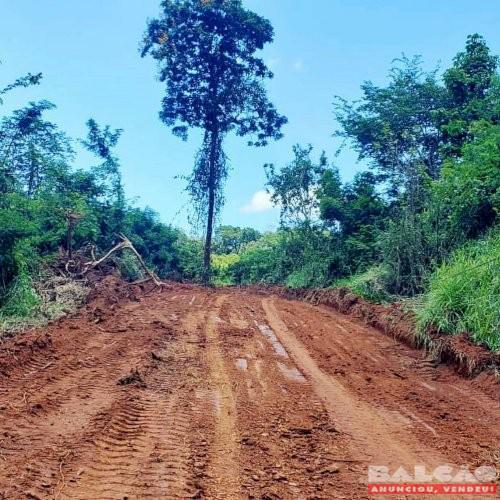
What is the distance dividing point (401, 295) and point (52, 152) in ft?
52.0

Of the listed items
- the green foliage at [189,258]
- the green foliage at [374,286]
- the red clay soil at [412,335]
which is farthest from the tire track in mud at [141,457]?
the green foliage at [189,258]

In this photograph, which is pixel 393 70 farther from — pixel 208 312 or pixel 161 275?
pixel 208 312

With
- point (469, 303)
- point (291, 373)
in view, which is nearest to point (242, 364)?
point (291, 373)

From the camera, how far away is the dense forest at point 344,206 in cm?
888

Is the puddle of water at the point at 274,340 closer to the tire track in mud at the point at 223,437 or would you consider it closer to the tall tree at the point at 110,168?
the tire track in mud at the point at 223,437

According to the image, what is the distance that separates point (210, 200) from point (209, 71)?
21.4 ft

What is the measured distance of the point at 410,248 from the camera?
1130cm

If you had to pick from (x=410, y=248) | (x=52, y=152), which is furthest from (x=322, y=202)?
(x=52, y=152)

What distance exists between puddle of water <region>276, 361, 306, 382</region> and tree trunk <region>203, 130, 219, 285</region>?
1626cm

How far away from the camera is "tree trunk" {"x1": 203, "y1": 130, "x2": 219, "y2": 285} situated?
73.2ft

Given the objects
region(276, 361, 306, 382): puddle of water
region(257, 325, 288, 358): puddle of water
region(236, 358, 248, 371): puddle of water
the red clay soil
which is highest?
the red clay soil

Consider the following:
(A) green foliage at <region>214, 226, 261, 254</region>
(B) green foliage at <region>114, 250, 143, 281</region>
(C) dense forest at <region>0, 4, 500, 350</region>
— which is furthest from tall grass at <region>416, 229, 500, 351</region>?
(A) green foliage at <region>214, 226, 261, 254</region>

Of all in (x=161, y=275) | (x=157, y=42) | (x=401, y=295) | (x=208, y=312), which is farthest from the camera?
(x=157, y=42)

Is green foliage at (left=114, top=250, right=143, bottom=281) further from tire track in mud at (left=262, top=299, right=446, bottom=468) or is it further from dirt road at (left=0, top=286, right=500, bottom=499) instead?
tire track in mud at (left=262, top=299, right=446, bottom=468)
